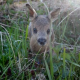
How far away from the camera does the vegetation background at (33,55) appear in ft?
11.0

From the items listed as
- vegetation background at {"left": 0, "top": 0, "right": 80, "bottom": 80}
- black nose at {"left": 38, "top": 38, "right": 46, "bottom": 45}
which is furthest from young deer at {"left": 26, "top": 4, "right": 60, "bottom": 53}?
vegetation background at {"left": 0, "top": 0, "right": 80, "bottom": 80}

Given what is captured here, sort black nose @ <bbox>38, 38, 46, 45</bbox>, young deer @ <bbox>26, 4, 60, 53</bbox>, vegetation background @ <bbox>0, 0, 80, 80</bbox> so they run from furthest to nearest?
young deer @ <bbox>26, 4, 60, 53</bbox>, black nose @ <bbox>38, 38, 46, 45</bbox>, vegetation background @ <bbox>0, 0, 80, 80</bbox>

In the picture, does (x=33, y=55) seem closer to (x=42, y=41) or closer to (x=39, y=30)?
(x=42, y=41)

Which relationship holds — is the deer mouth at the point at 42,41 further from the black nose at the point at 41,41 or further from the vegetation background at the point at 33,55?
the vegetation background at the point at 33,55

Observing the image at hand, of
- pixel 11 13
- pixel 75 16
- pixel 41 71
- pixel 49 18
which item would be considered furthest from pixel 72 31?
pixel 41 71

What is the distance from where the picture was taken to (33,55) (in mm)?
4398

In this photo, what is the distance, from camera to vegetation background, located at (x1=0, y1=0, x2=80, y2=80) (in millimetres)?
3361

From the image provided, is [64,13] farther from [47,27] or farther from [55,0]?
[47,27]

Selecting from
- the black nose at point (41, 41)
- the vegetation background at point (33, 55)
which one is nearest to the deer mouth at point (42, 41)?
the black nose at point (41, 41)

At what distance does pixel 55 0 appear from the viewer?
305 inches

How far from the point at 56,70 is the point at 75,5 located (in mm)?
3749

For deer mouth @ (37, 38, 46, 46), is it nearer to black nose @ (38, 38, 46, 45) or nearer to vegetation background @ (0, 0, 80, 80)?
black nose @ (38, 38, 46, 45)

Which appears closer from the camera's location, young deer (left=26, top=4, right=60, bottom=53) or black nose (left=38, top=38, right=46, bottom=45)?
black nose (left=38, top=38, right=46, bottom=45)

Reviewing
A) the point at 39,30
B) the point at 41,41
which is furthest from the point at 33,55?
the point at 39,30
